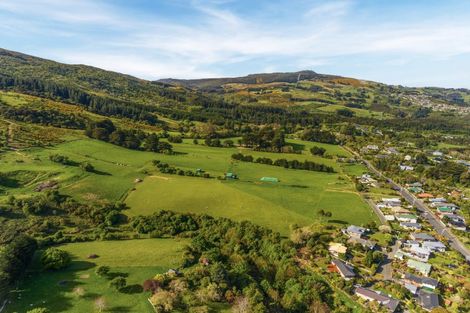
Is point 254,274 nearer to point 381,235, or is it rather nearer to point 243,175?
point 381,235

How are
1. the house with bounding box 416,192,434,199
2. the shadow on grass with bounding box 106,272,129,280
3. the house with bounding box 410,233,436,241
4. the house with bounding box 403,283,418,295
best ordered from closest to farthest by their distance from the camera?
the shadow on grass with bounding box 106,272,129,280 < the house with bounding box 403,283,418,295 < the house with bounding box 410,233,436,241 < the house with bounding box 416,192,434,199

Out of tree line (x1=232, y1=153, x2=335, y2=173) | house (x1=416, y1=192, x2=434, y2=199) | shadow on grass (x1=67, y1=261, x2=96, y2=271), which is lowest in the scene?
shadow on grass (x1=67, y1=261, x2=96, y2=271)

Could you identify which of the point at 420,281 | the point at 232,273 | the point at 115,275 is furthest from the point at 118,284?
A: the point at 420,281

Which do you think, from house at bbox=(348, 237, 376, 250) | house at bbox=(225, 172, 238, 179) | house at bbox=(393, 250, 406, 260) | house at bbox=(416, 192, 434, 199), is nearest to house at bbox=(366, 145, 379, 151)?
house at bbox=(416, 192, 434, 199)

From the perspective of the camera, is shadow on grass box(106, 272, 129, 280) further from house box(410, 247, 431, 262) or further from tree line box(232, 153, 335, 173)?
tree line box(232, 153, 335, 173)

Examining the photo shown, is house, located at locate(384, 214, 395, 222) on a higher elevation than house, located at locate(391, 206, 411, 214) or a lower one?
lower

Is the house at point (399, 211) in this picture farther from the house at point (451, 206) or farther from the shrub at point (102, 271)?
the shrub at point (102, 271)

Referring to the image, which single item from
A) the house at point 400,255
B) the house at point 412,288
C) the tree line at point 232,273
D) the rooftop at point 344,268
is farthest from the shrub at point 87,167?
the house at point 412,288
